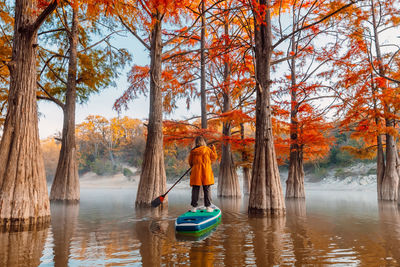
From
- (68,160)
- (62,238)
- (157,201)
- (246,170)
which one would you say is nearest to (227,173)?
(246,170)

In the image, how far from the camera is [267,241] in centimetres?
504

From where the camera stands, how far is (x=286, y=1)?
44.1 feet

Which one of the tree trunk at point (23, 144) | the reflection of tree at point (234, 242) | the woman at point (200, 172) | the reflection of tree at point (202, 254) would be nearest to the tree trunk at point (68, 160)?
the tree trunk at point (23, 144)

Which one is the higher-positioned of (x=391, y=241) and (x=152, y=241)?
(x=152, y=241)

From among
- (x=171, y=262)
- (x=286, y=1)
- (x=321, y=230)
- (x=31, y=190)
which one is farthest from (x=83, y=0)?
(x=286, y=1)

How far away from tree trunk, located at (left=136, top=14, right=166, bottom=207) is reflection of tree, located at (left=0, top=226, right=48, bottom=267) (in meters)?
4.80

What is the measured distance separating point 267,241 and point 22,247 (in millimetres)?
3799

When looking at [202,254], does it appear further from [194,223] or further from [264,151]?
[264,151]

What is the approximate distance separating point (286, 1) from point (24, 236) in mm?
13099

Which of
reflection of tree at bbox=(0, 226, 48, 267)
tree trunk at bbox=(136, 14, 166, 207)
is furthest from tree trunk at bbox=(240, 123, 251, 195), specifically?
reflection of tree at bbox=(0, 226, 48, 267)

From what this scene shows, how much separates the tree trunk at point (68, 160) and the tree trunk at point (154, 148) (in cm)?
384

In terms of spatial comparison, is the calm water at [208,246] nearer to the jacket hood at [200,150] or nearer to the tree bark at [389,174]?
the jacket hood at [200,150]

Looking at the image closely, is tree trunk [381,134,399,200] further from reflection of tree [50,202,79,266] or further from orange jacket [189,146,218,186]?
reflection of tree [50,202,79,266]

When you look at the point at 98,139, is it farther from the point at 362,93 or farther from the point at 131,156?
the point at 362,93
